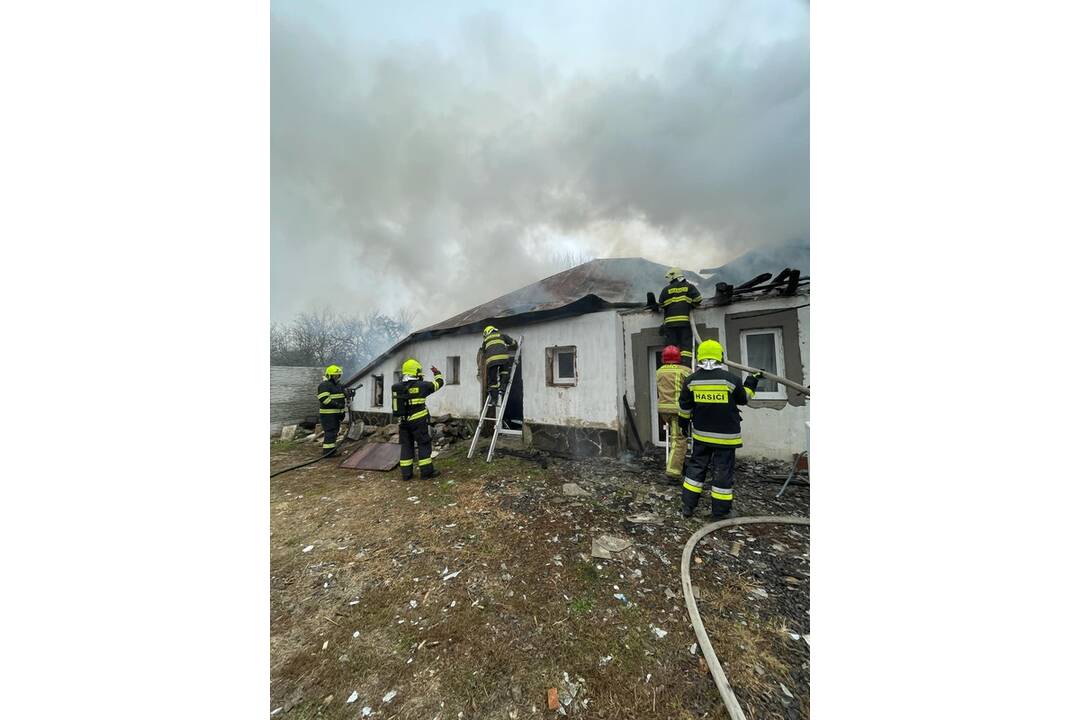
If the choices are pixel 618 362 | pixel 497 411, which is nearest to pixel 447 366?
pixel 497 411

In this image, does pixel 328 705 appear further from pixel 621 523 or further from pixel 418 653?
pixel 621 523

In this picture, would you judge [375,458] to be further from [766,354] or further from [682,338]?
[766,354]

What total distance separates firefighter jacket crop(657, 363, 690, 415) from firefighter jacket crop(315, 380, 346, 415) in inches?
263

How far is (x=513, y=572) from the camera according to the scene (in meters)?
2.61

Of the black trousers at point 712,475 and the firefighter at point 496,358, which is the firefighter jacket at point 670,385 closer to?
the black trousers at point 712,475

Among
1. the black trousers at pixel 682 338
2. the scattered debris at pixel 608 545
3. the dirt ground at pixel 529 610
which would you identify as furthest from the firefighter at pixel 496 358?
the scattered debris at pixel 608 545

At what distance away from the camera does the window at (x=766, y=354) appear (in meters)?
4.76

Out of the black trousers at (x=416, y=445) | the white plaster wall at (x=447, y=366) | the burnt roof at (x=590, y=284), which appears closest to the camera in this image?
the black trousers at (x=416, y=445)

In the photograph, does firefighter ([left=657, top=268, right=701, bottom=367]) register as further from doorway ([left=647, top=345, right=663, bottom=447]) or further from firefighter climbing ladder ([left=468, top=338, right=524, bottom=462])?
firefighter climbing ladder ([left=468, top=338, right=524, bottom=462])

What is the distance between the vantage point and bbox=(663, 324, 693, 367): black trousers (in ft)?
16.7

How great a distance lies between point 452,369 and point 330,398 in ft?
8.94

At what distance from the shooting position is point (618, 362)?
18.2 feet

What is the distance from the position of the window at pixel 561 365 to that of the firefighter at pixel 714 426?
106 inches

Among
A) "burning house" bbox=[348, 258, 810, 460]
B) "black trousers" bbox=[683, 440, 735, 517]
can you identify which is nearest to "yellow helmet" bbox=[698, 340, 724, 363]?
"black trousers" bbox=[683, 440, 735, 517]
